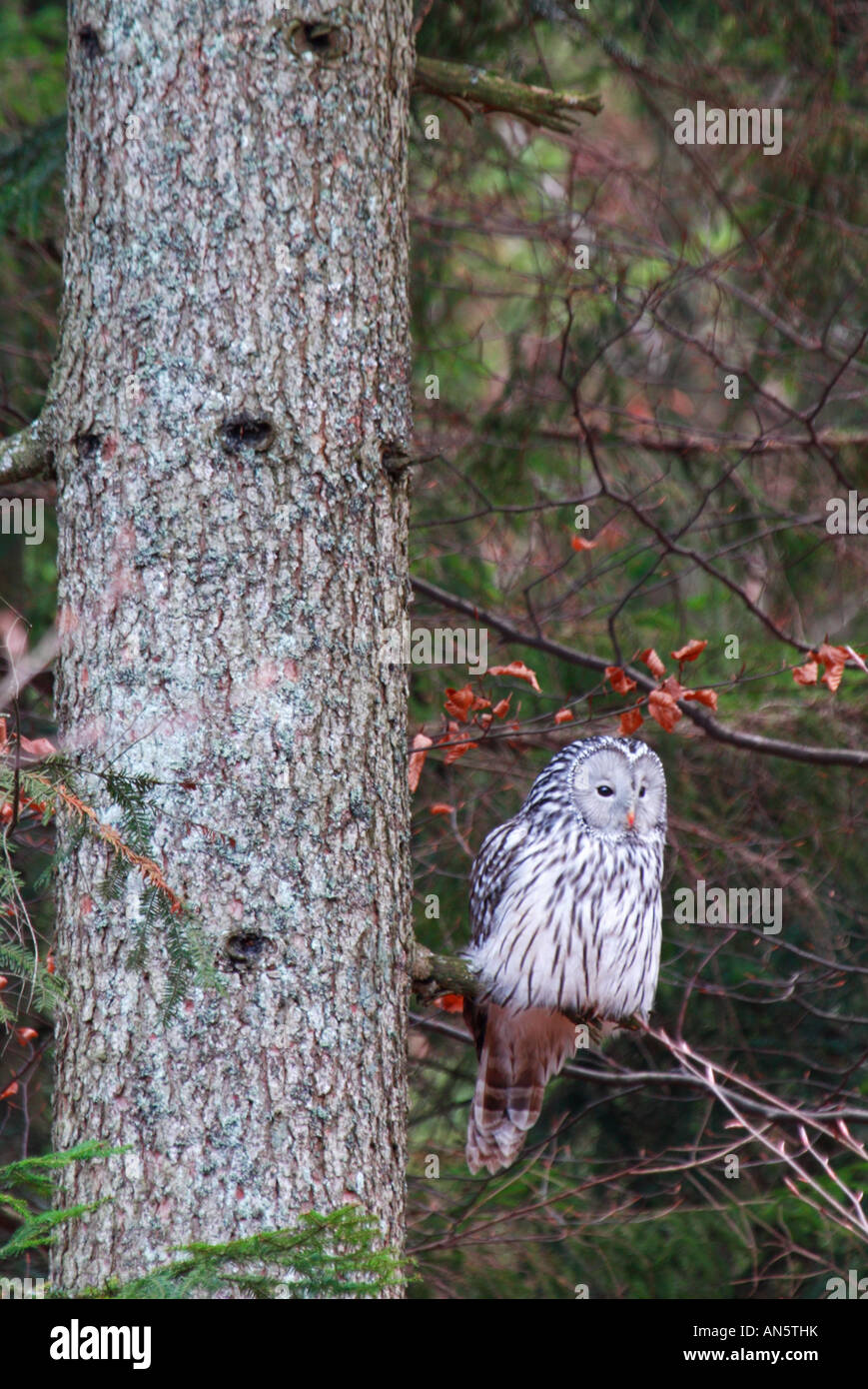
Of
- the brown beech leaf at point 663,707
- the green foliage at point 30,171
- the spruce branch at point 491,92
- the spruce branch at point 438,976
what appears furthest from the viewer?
the green foliage at point 30,171

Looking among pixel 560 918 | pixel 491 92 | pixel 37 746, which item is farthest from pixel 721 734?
pixel 37 746

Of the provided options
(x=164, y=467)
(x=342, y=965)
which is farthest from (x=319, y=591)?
(x=342, y=965)

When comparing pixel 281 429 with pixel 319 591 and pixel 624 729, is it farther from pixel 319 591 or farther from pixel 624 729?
pixel 624 729

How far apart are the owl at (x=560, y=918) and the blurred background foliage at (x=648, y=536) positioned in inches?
20.6

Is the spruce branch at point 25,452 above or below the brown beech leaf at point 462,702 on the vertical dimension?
above

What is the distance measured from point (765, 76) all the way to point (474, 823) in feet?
12.6

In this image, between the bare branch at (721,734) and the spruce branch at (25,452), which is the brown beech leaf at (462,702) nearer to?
the bare branch at (721,734)

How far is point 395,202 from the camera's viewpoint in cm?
352

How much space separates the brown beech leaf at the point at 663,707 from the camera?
14.2 feet

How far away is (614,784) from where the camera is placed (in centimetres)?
512

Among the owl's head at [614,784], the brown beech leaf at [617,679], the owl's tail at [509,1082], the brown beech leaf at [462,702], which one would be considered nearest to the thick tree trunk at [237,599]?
the brown beech leaf at [462,702]

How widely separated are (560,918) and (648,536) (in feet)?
6.95

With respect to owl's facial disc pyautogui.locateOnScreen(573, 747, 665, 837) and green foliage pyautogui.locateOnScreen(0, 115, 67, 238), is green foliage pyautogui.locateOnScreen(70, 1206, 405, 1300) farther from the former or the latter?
green foliage pyautogui.locateOnScreen(0, 115, 67, 238)

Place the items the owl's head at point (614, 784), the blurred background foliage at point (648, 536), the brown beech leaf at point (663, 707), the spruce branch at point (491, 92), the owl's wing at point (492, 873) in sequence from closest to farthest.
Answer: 1. the spruce branch at point (491, 92)
2. the brown beech leaf at point (663, 707)
3. the owl's head at point (614, 784)
4. the owl's wing at point (492, 873)
5. the blurred background foliage at point (648, 536)
